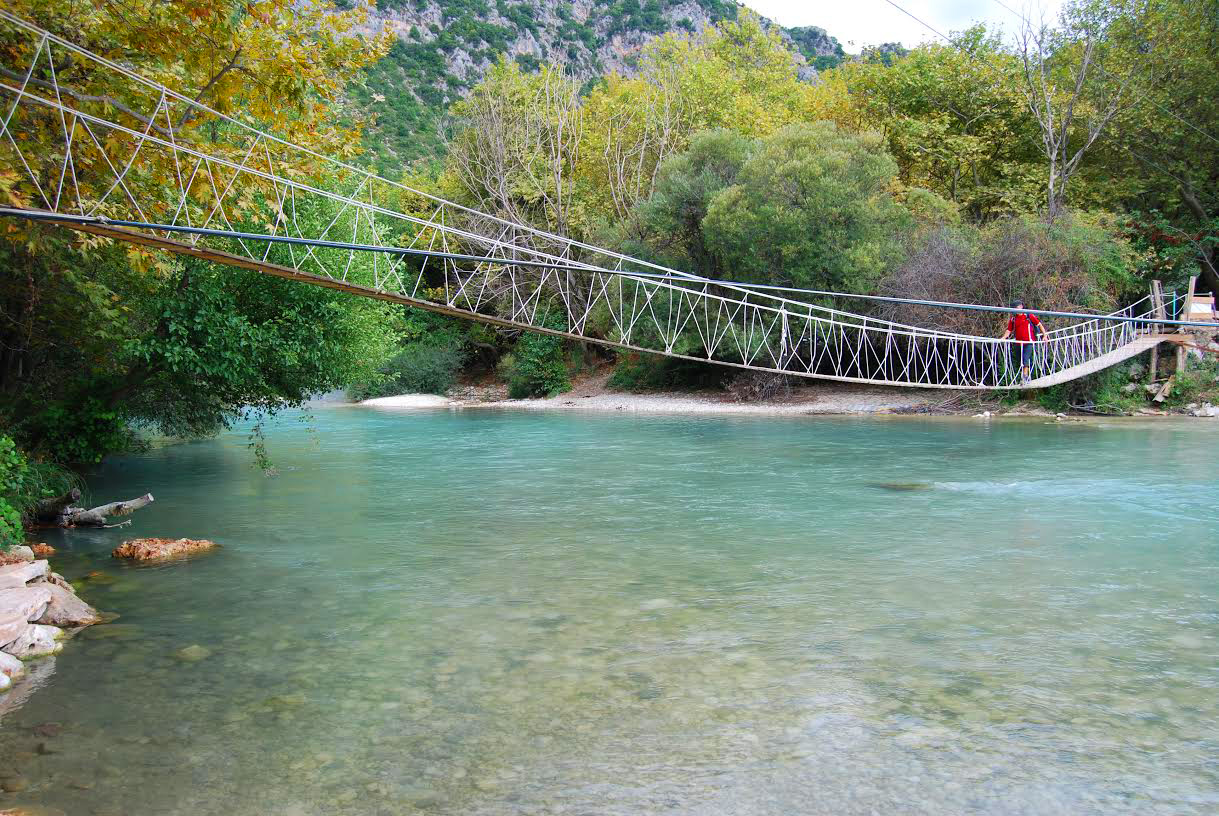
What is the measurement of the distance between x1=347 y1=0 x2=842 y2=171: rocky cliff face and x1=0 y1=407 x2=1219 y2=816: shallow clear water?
32.5m

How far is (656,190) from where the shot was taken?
26.7m

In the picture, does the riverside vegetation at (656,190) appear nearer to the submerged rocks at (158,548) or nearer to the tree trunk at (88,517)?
the tree trunk at (88,517)

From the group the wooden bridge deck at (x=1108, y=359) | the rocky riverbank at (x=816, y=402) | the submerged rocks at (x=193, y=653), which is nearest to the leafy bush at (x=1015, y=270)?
the wooden bridge deck at (x=1108, y=359)

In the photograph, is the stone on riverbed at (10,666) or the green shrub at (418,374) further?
the green shrub at (418,374)

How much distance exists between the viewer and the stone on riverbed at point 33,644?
5.23 meters

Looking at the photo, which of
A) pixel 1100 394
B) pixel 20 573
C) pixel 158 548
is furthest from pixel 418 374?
pixel 20 573

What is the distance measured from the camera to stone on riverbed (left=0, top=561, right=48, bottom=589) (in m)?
5.88

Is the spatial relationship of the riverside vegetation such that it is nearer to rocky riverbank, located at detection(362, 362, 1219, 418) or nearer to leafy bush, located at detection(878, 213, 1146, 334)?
leafy bush, located at detection(878, 213, 1146, 334)

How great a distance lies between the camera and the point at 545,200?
104 feet

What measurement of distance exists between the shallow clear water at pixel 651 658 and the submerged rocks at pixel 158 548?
0.85 feet

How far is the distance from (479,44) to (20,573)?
68126mm

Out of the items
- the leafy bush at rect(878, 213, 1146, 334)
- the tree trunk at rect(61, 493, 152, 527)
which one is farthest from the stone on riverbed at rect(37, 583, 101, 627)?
the leafy bush at rect(878, 213, 1146, 334)

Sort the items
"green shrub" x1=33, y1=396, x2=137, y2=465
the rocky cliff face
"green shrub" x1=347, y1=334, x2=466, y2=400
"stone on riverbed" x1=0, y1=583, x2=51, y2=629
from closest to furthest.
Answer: "stone on riverbed" x1=0, y1=583, x2=51, y2=629 < "green shrub" x1=33, y1=396, x2=137, y2=465 < "green shrub" x1=347, y1=334, x2=466, y2=400 < the rocky cliff face

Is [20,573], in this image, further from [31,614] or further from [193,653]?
[193,653]
